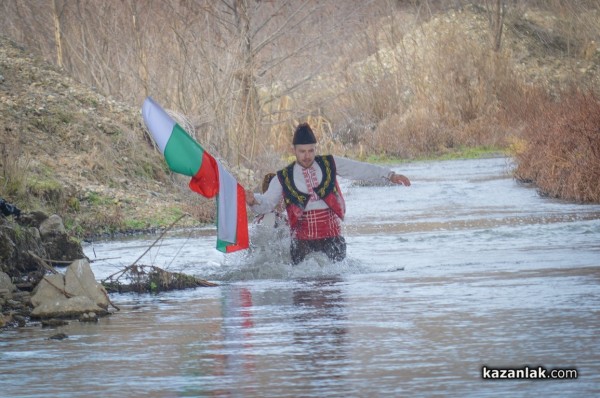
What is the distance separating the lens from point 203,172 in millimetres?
13086

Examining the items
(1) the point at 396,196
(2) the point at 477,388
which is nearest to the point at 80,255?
(2) the point at 477,388

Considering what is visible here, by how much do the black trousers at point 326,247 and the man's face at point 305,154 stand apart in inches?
31.3

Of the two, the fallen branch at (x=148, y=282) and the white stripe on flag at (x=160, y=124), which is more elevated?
the white stripe on flag at (x=160, y=124)

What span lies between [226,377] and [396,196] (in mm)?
17931

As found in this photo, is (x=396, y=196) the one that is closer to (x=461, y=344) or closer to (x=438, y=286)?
(x=438, y=286)

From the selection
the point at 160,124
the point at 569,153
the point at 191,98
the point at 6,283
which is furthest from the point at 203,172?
the point at 191,98

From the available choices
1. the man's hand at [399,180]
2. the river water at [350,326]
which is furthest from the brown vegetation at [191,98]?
the man's hand at [399,180]

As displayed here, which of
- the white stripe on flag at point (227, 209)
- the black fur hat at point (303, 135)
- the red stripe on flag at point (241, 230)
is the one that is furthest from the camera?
the black fur hat at point (303, 135)

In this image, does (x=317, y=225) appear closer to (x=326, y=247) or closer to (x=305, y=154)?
(x=326, y=247)

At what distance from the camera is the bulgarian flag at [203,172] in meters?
12.9

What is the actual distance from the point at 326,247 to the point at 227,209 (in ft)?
4.39

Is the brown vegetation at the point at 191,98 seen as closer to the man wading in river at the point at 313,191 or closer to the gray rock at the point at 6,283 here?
the man wading in river at the point at 313,191

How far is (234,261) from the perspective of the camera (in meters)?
15.2

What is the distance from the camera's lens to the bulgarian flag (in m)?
12.9
